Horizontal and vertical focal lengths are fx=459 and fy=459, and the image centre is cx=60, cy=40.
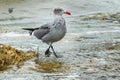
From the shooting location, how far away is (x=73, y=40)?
1368cm

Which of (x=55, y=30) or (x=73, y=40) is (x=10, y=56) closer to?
(x=55, y=30)

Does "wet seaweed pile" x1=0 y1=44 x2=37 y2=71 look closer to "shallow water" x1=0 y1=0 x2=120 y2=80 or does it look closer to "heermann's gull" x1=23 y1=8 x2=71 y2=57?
"shallow water" x1=0 y1=0 x2=120 y2=80

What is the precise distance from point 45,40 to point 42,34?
0.51ft

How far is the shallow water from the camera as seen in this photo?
871 cm

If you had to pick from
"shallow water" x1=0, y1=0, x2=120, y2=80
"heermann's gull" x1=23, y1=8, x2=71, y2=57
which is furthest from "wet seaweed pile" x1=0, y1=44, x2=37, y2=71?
"heermann's gull" x1=23, y1=8, x2=71, y2=57

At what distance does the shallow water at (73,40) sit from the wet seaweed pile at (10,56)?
23 centimetres

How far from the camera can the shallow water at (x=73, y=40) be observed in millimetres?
8713

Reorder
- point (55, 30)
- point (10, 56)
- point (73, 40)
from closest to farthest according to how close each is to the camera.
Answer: point (10, 56) < point (55, 30) < point (73, 40)

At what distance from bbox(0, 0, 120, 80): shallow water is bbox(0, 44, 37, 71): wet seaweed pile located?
0.23m

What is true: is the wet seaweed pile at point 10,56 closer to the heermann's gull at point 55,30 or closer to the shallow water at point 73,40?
the shallow water at point 73,40

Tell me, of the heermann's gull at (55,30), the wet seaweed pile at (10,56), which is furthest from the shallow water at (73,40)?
the heermann's gull at (55,30)

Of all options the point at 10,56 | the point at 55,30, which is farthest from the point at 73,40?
the point at 10,56

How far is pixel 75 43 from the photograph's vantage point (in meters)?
13.0

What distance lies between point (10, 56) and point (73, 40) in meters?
4.22
